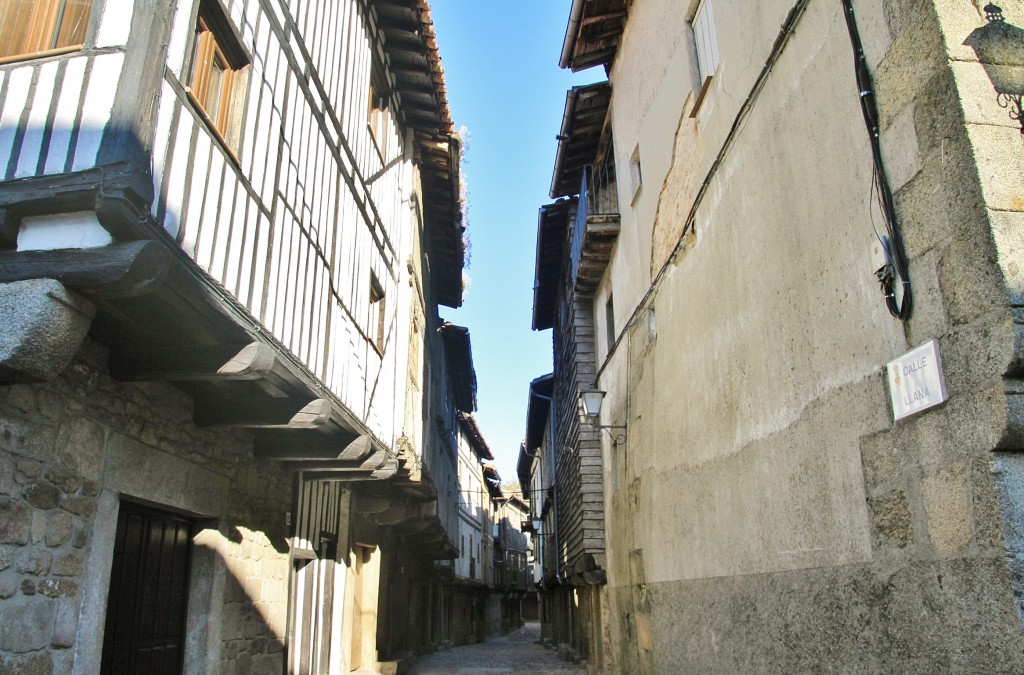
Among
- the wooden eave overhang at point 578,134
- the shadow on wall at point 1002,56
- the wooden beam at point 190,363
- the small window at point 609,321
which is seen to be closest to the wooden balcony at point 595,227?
the small window at point 609,321

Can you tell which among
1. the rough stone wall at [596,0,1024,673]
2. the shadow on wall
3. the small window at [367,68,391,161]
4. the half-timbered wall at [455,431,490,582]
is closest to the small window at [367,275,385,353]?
the small window at [367,68,391,161]

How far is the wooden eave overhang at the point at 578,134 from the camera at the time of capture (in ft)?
32.6

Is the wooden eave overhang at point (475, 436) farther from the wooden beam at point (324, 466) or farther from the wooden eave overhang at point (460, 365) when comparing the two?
the wooden beam at point (324, 466)

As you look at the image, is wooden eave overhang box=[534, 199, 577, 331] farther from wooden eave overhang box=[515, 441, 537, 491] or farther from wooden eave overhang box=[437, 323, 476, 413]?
wooden eave overhang box=[515, 441, 537, 491]

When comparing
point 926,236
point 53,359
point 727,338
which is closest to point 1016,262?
point 926,236

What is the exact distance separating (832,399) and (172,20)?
3676 millimetres

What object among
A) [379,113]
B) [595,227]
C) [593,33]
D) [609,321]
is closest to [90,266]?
[379,113]

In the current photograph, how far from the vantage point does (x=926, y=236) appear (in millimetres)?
2688

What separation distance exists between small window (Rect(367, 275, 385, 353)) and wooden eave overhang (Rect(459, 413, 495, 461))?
48.0 feet

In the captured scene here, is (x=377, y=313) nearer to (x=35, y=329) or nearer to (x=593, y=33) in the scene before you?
(x=593, y=33)

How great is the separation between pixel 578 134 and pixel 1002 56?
8.42m

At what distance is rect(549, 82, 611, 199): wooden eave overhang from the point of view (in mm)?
9930

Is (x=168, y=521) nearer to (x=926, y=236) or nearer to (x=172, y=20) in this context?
(x=172, y=20)

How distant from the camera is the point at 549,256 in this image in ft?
49.2
